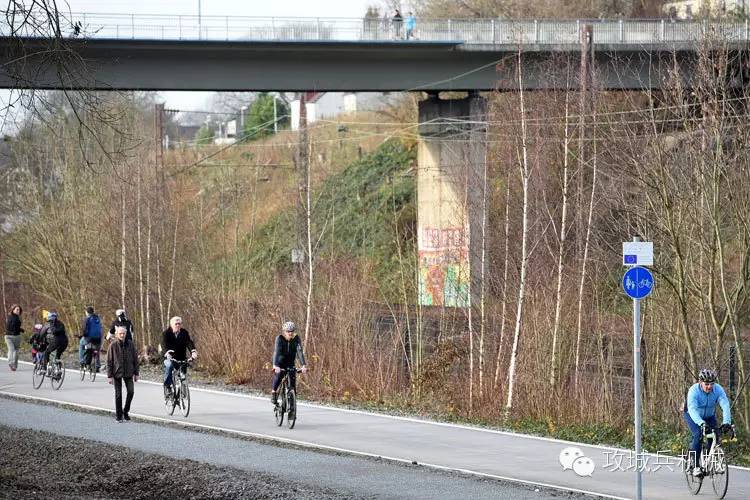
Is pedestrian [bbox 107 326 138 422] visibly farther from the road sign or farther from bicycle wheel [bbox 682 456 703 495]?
bicycle wheel [bbox 682 456 703 495]

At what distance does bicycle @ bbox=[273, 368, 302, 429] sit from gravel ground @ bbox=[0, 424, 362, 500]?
329cm

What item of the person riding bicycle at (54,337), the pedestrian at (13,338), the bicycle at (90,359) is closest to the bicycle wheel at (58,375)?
the person riding bicycle at (54,337)

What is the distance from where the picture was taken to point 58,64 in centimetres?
1198

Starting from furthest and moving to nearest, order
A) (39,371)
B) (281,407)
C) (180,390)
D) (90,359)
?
(90,359) < (39,371) < (180,390) < (281,407)

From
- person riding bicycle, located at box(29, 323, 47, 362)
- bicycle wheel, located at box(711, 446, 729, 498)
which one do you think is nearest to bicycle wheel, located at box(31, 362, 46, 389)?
person riding bicycle, located at box(29, 323, 47, 362)

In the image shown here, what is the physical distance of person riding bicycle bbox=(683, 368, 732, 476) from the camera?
1375cm

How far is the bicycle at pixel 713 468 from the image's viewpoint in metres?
→ 13.2

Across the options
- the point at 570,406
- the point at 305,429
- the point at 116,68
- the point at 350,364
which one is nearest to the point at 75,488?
the point at 305,429

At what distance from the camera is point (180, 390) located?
21.3 metres

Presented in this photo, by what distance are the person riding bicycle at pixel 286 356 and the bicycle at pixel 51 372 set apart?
28.9ft

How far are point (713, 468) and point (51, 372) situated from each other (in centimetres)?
Result: 1785

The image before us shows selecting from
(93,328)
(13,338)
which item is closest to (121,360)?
(93,328)

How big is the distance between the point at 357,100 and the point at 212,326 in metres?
66.7

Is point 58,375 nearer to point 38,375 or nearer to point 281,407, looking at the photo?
point 38,375
